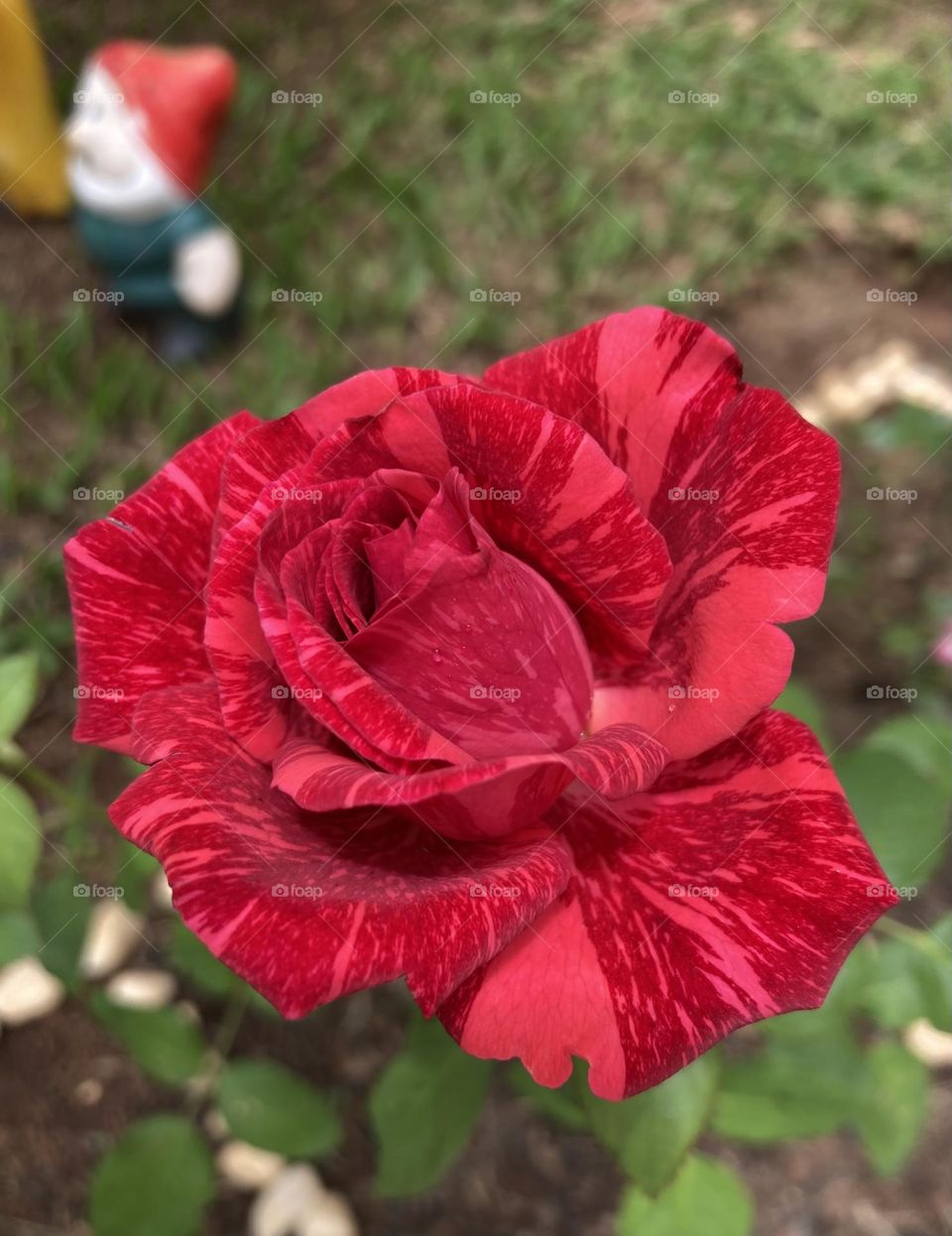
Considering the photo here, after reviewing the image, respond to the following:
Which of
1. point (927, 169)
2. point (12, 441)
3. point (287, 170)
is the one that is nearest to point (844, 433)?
point (927, 169)

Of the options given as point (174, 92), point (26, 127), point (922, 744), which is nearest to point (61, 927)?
point (922, 744)

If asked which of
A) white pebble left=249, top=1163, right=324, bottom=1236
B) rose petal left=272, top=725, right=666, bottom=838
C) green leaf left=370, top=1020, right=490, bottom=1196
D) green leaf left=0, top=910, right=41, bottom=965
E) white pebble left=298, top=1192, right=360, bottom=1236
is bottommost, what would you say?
white pebble left=298, top=1192, right=360, bottom=1236

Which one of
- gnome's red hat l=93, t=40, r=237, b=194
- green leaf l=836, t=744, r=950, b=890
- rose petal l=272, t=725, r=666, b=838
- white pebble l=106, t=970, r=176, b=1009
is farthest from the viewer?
gnome's red hat l=93, t=40, r=237, b=194

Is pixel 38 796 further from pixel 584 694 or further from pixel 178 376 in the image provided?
pixel 584 694

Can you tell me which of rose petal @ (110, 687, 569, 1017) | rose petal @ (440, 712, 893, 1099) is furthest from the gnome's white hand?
rose petal @ (440, 712, 893, 1099)

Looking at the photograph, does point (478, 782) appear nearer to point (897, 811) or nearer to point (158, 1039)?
point (897, 811)

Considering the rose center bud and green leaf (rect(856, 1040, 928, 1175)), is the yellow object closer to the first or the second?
the rose center bud

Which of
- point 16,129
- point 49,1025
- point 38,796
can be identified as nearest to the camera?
point 49,1025

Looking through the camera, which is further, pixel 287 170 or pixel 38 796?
pixel 287 170
